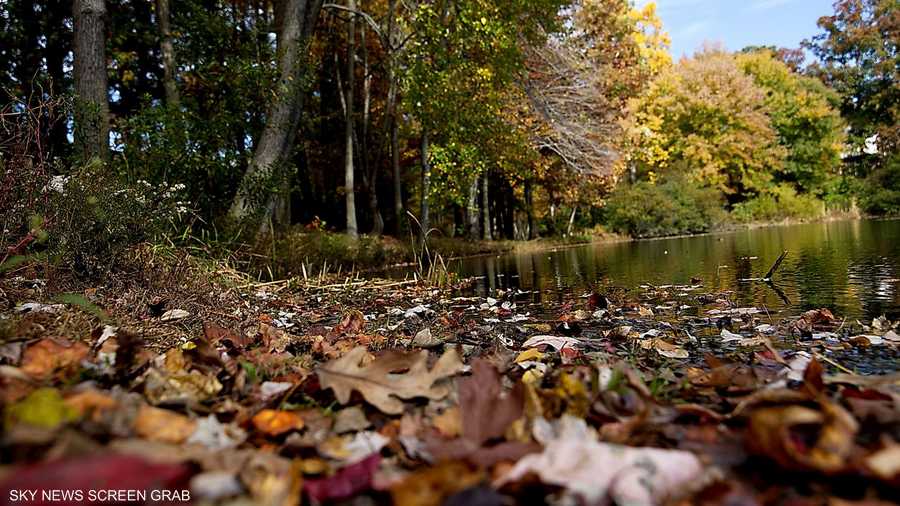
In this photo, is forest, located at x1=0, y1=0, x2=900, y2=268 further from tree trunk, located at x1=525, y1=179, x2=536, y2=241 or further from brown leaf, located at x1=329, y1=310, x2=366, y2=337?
brown leaf, located at x1=329, y1=310, x2=366, y2=337

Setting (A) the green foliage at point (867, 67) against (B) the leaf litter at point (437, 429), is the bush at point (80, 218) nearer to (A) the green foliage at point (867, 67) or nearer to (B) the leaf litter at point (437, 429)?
(B) the leaf litter at point (437, 429)

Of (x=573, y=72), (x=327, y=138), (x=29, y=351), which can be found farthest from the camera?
(x=327, y=138)

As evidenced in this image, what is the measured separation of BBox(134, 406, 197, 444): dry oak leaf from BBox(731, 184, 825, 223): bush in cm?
3194

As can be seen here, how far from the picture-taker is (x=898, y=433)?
2.69ft

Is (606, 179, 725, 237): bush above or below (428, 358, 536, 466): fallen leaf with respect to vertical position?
above

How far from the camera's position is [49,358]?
50.2 inches

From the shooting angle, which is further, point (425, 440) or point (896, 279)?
point (896, 279)

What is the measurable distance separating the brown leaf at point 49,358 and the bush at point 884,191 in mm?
34039

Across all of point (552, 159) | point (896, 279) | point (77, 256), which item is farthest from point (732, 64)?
point (77, 256)

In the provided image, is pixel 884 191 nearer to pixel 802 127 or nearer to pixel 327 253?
pixel 802 127

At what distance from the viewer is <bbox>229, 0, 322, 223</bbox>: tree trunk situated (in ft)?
25.2

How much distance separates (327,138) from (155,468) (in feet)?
74.6

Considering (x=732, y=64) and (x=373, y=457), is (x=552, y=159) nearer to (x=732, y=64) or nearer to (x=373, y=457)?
(x=732, y=64)

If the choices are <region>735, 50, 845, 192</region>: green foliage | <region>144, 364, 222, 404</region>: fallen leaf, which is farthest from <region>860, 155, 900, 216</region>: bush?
<region>144, 364, 222, 404</region>: fallen leaf
